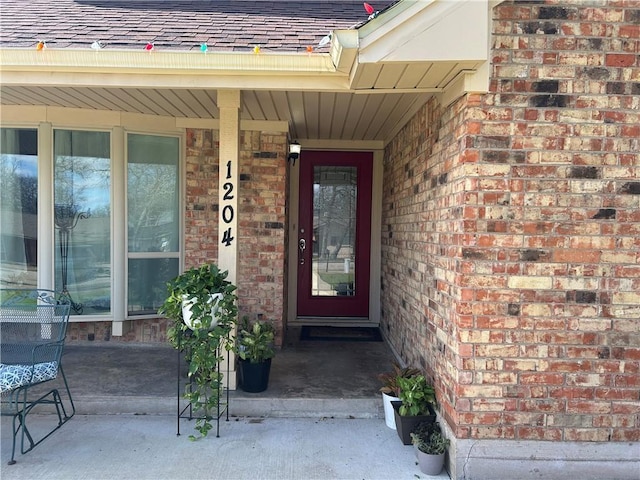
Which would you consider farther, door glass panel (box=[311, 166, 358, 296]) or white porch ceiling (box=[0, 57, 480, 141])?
door glass panel (box=[311, 166, 358, 296])

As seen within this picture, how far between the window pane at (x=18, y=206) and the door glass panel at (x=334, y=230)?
303 centimetres

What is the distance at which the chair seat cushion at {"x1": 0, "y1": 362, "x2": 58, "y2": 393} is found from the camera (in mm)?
2568

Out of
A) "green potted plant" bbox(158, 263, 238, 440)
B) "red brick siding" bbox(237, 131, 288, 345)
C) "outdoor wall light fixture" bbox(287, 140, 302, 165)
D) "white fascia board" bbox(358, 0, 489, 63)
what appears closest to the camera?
"white fascia board" bbox(358, 0, 489, 63)

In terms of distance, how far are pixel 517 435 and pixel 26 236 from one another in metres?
4.48

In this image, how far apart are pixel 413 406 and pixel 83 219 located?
3.51 meters

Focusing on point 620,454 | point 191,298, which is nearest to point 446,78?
point 191,298

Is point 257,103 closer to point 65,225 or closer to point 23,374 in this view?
point 65,225

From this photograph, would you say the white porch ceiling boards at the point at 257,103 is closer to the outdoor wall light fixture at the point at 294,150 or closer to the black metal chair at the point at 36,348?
the outdoor wall light fixture at the point at 294,150

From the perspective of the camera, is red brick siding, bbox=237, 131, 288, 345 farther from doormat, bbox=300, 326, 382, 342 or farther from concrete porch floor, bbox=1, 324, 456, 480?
concrete porch floor, bbox=1, 324, 456, 480

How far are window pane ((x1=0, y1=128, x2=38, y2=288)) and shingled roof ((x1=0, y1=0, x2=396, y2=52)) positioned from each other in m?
1.15

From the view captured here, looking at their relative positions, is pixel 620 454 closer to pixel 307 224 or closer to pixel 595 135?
pixel 595 135

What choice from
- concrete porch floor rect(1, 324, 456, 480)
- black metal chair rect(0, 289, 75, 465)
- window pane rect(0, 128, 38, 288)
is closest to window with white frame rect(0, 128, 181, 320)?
window pane rect(0, 128, 38, 288)

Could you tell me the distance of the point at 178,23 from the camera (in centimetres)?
336

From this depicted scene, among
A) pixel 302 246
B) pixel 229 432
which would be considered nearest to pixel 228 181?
pixel 229 432
